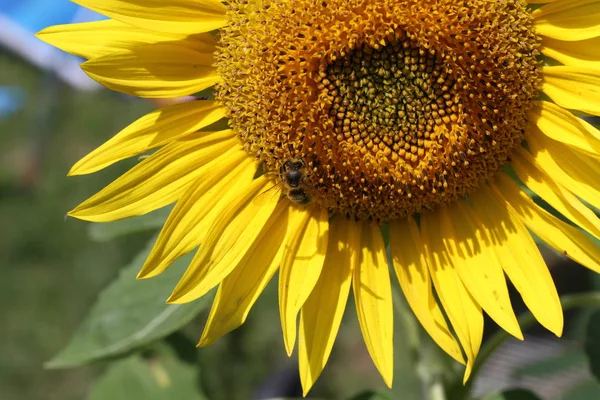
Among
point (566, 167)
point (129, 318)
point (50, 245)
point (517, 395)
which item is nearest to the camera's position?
point (566, 167)

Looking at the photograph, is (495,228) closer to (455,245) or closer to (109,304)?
(455,245)

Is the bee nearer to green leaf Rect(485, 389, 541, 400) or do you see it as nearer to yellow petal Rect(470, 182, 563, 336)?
yellow petal Rect(470, 182, 563, 336)

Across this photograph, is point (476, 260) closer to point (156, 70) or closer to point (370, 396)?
point (370, 396)

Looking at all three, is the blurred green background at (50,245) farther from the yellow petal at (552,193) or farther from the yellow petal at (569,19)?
the yellow petal at (569,19)

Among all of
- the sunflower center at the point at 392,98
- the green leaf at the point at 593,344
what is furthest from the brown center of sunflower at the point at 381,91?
the green leaf at the point at 593,344

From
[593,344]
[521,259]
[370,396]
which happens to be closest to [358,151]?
[521,259]

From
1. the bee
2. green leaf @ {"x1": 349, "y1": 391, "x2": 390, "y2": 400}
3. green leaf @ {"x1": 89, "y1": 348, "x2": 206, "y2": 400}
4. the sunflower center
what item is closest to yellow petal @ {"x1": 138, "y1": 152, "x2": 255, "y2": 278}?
the bee
